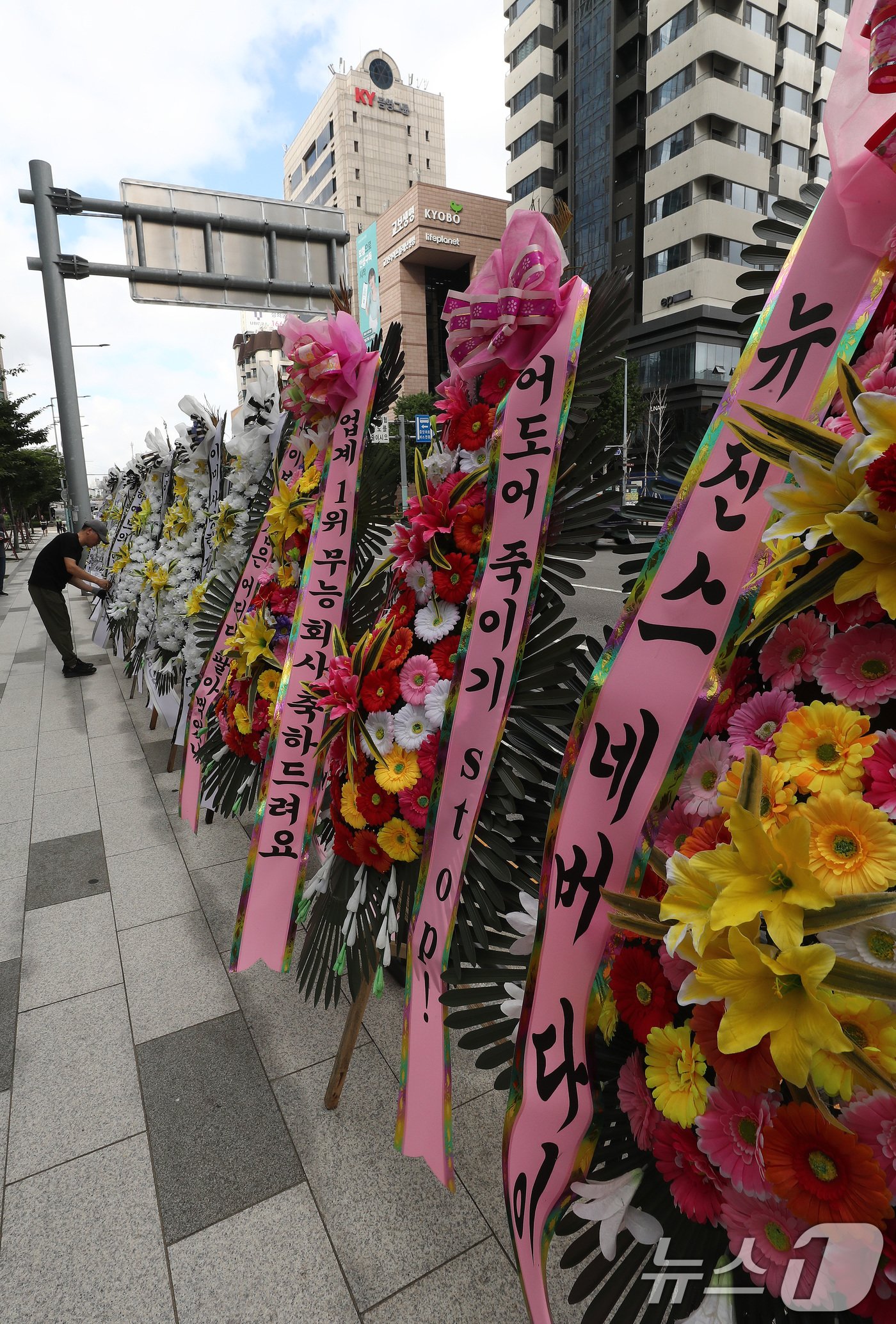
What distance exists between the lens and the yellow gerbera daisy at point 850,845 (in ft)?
2.07

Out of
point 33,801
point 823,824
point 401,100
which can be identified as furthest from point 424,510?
point 401,100

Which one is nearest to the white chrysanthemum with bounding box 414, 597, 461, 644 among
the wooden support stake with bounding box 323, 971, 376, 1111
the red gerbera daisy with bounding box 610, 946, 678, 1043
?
the red gerbera daisy with bounding box 610, 946, 678, 1043

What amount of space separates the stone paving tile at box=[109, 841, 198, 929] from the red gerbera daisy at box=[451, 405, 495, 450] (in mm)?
2266

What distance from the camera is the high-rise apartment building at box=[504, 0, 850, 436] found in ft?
82.1

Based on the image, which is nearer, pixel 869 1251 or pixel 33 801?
pixel 869 1251

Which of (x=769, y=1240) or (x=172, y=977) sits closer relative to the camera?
(x=769, y=1240)

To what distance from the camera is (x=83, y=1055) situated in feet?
6.91

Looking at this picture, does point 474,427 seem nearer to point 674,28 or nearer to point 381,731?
point 381,731

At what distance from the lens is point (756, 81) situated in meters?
25.8

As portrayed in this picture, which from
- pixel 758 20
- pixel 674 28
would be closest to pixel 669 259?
pixel 674 28

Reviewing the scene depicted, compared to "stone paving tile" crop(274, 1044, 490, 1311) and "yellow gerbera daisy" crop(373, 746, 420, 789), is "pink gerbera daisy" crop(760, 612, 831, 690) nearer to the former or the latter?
"yellow gerbera daisy" crop(373, 746, 420, 789)

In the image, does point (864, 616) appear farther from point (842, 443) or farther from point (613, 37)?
point (613, 37)

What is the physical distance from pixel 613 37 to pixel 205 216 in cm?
2985

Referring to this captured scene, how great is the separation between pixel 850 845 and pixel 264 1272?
158 cm
